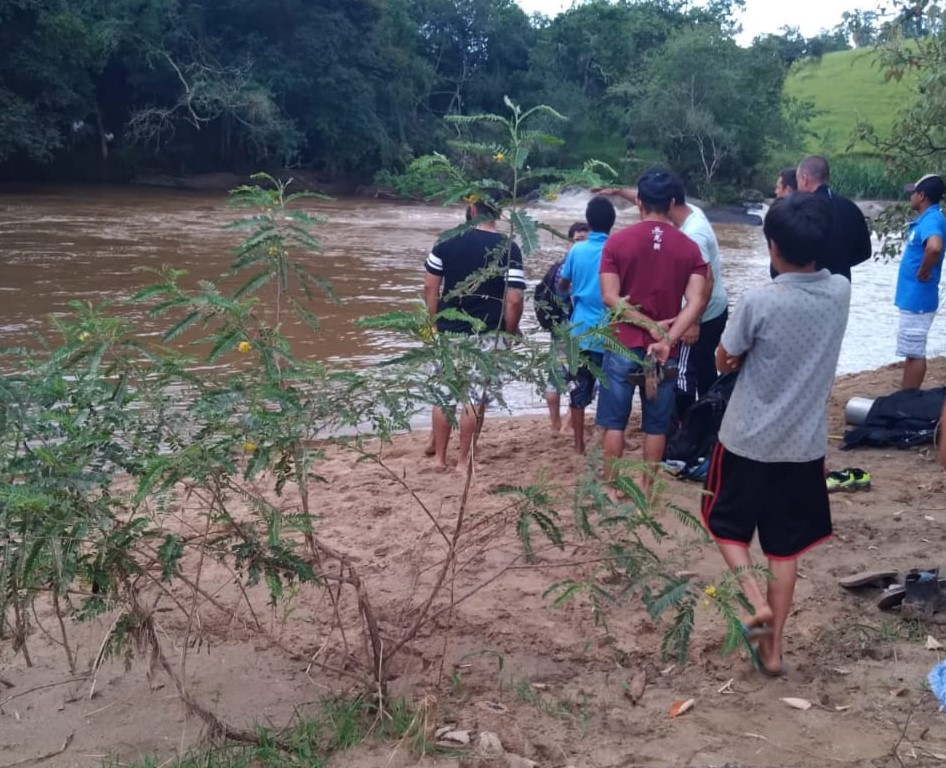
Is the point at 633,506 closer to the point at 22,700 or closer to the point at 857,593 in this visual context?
the point at 857,593

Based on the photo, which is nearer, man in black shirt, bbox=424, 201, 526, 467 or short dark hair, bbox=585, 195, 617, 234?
man in black shirt, bbox=424, 201, 526, 467

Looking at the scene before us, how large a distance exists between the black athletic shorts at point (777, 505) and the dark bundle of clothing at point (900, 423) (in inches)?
135

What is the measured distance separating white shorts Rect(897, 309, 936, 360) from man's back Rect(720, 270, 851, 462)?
4.03 meters

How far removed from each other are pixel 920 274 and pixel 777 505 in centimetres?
412

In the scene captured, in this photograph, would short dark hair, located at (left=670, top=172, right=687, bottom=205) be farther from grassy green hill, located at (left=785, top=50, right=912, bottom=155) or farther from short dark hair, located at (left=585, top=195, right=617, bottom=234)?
grassy green hill, located at (left=785, top=50, right=912, bottom=155)

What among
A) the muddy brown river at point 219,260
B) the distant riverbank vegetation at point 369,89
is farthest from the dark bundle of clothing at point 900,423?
the distant riverbank vegetation at point 369,89

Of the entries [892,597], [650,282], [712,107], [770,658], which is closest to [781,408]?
[770,658]

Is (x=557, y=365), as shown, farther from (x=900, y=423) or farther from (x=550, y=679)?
(x=900, y=423)

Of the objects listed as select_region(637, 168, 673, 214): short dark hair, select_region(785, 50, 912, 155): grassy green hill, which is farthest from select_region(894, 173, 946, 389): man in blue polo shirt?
select_region(785, 50, 912, 155): grassy green hill

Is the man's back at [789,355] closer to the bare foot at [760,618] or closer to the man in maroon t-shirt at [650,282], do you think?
the bare foot at [760,618]

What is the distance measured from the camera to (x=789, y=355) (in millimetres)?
3631

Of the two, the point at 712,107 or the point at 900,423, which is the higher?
the point at 712,107

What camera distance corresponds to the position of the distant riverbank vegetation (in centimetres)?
3184

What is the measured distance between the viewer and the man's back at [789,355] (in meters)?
3.62
